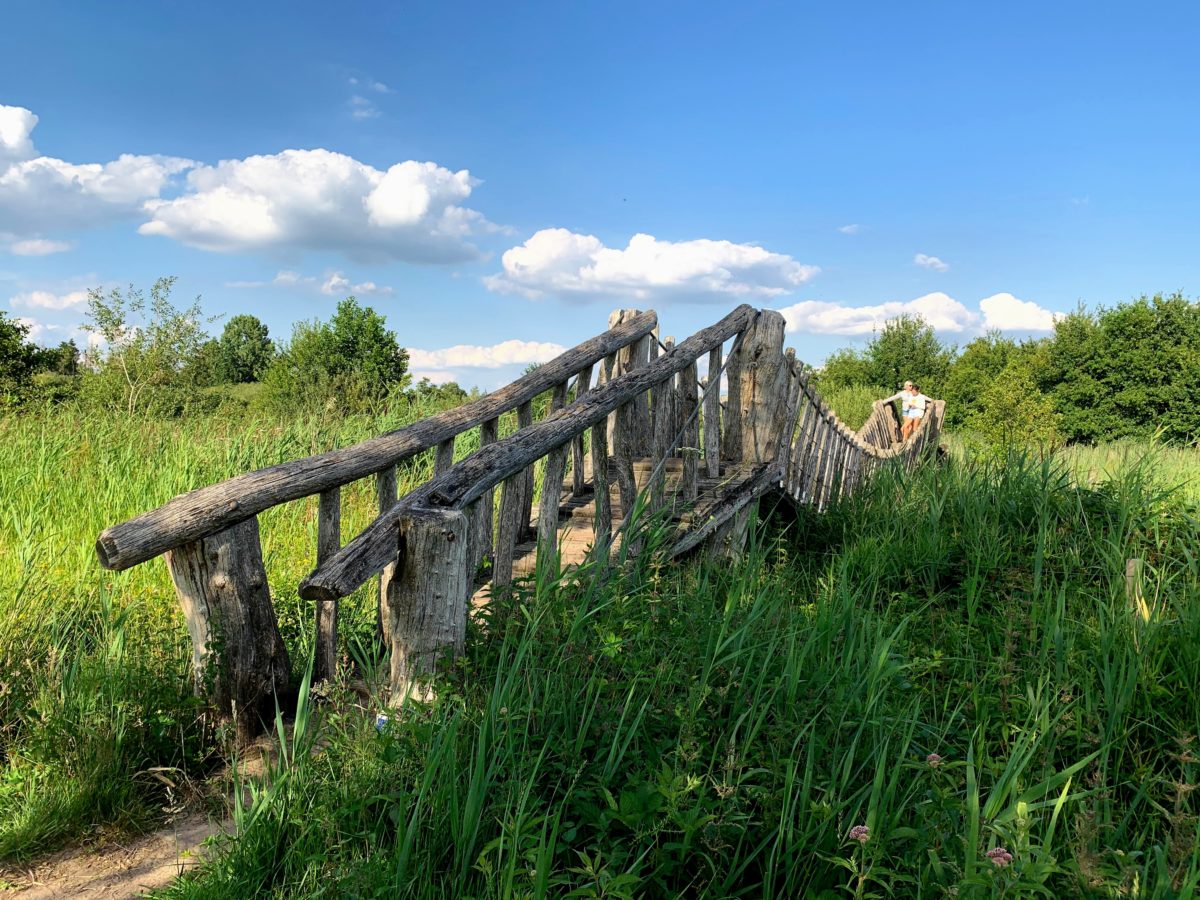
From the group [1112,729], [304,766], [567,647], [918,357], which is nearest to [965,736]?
[1112,729]

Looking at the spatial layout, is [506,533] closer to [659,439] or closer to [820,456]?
[659,439]

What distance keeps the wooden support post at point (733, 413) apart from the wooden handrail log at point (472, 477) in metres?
1.77

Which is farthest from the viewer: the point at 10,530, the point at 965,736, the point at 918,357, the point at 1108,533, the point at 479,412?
the point at 918,357

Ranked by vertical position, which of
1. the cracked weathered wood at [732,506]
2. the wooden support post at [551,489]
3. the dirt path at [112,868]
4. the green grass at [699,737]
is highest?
the wooden support post at [551,489]

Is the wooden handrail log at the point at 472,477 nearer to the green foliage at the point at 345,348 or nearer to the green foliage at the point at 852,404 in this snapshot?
the green foliage at the point at 852,404

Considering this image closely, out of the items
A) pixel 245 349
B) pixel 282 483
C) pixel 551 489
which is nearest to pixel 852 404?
pixel 551 489

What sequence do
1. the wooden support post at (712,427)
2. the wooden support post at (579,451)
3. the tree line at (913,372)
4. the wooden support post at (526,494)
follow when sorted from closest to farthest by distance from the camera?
the wooden support post at (526,494)
the wooden support post at (579,451)
the wooden support post at (712,427)
the tree line at (913,372)

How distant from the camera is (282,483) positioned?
3469mm

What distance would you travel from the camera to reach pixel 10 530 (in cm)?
593

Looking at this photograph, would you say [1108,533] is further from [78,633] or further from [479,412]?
[78,633]

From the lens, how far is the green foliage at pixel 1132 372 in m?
26.4

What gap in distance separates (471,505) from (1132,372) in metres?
31.4

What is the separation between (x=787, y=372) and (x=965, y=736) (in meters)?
4.01

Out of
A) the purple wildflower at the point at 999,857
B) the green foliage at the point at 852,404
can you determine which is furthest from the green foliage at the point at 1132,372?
the purple wildflower at the point at 999,857
